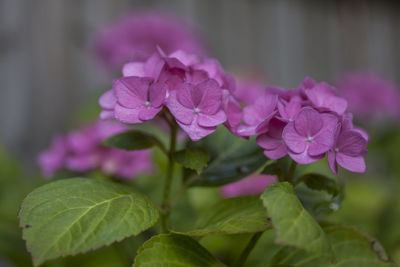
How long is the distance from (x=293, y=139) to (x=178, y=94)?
14 cm

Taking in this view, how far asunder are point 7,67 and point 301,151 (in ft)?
6.79

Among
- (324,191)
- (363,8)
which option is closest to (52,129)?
(324,191)

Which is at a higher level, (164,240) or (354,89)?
(164,240)

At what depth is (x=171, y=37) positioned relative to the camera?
65.2 inches

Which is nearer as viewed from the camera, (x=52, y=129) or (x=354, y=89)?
(x=354, y=89)

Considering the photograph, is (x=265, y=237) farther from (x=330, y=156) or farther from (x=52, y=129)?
(x=52, y=129)

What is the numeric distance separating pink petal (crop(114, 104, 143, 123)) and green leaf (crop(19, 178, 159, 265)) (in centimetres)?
8

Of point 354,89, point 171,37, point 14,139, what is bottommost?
point 14,139

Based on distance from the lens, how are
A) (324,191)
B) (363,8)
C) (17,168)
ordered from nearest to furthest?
(324,191)
(17,168)
(363,8)

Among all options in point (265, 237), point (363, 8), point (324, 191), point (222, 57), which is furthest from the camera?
point (363, 8)

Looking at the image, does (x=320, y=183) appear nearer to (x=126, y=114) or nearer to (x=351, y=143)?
(x=351, y=143)

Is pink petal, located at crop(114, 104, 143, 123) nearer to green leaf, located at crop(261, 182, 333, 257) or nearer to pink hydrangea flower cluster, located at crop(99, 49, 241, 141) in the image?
pink hydrangea flower cluster, located at crop(99, 49, 241, 141)

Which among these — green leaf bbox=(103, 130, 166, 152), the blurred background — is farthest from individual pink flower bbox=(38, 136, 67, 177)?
the blurred background

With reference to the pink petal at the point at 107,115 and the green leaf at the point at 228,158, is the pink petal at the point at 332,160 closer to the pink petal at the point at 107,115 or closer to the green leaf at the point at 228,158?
the green leaf at the point at 228,158
